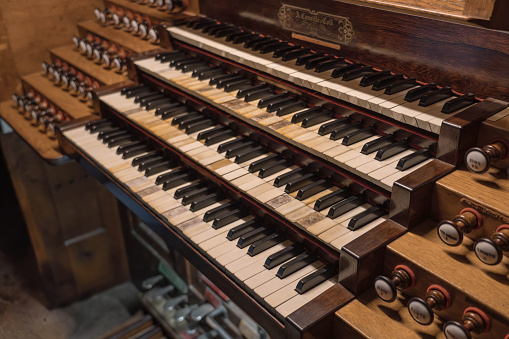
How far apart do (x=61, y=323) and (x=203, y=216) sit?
2500 mm

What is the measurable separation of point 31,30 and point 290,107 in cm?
240

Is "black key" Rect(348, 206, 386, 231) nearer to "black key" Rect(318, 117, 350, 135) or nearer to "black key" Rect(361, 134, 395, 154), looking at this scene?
"black key" Rect(361, 134, 395, 154)

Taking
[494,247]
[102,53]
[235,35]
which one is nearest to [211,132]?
[235,35]

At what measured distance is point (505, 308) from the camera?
1401 mm

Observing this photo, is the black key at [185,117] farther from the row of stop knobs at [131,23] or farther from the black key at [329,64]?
the row of stop knobs at [131,23]

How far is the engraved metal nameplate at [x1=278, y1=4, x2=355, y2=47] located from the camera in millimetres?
2357

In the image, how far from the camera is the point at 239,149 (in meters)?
2.29

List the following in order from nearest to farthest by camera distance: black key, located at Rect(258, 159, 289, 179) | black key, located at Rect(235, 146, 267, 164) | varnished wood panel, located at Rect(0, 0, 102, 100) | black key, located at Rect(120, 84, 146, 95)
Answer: black key, located at Rect(258, 159, 289, 179)
black key, located at Rect(235, 146, 267, 164)
black key, located at Rect(120, 84, 146, 95)
varnished wood panel, located at Rect(0, 0, 102, 100)

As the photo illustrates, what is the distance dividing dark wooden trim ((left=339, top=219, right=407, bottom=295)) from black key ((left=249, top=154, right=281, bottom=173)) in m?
0.62

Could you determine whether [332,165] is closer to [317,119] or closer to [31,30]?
[317,119]

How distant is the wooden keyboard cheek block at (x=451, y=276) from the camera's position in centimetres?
142

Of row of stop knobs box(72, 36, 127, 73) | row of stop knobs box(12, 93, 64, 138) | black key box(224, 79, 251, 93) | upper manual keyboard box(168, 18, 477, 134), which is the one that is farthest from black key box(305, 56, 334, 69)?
row of stop knobs box(12, 93, 64, 138)

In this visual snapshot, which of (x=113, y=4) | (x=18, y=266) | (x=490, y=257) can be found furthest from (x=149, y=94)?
(x=18, y=266)

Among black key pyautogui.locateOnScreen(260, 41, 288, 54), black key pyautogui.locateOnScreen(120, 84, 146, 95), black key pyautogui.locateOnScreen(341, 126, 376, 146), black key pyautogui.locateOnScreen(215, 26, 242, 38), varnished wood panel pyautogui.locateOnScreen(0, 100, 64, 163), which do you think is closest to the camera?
black key pyautogui.locateOnScreen(341, 126, 376, 146)
